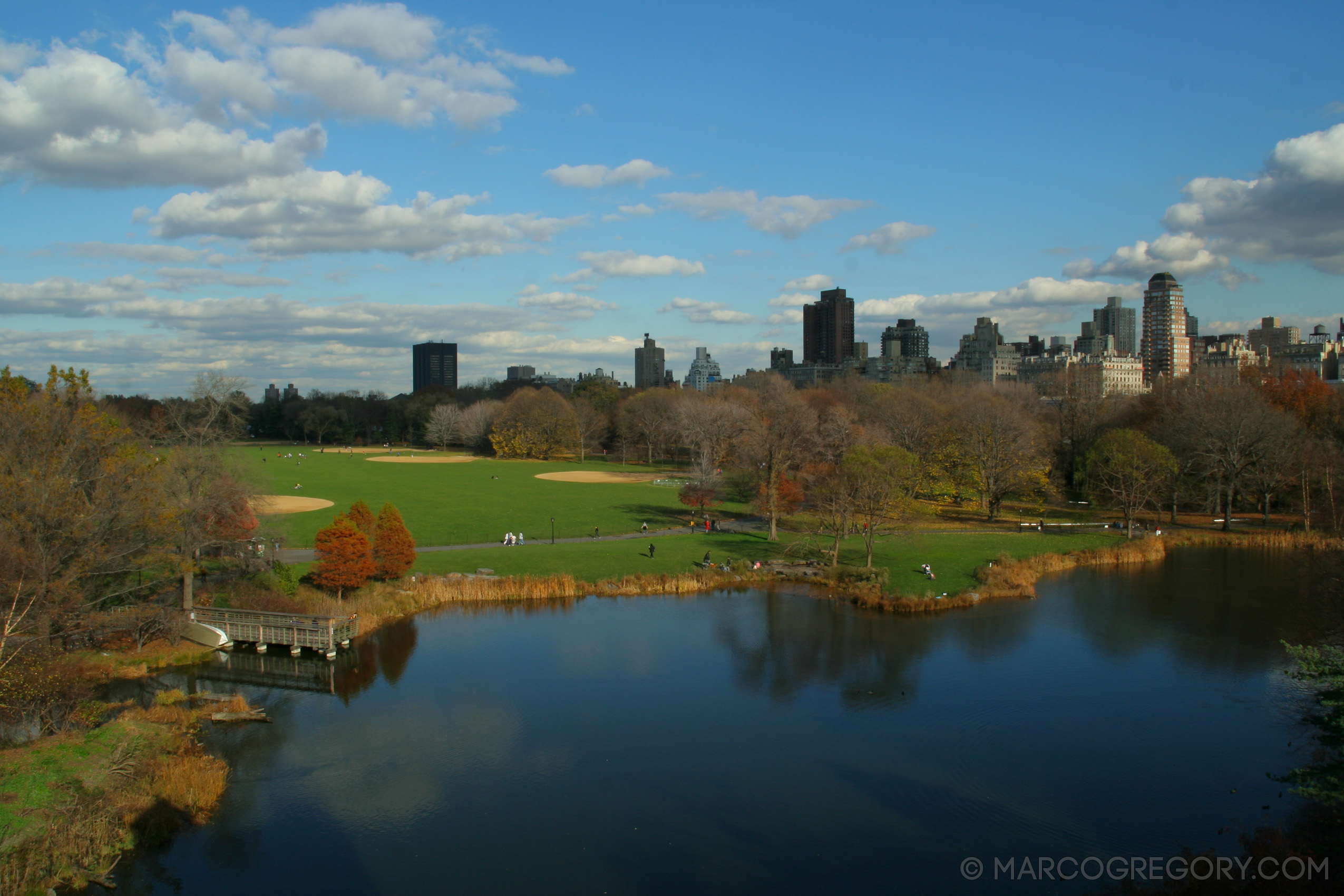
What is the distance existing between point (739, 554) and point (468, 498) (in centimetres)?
2950

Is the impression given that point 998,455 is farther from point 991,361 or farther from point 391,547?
point 991,361

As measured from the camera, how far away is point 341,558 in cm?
3127

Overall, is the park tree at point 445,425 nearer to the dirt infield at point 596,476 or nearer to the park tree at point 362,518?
the dirt infield at point 596,476

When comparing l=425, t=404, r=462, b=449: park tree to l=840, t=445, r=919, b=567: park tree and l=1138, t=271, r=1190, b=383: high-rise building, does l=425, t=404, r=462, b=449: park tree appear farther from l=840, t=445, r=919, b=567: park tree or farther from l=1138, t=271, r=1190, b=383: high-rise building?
l=1138, t=271, r=1190, b=383: high-rise building

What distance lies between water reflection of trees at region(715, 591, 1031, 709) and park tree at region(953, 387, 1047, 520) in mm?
23661

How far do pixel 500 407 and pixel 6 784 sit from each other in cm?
10633

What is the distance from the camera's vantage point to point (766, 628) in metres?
30.2

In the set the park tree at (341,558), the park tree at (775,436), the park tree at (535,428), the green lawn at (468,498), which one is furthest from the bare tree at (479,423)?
the park tree at (341,558)

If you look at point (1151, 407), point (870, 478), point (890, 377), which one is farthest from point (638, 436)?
point (890, 377)

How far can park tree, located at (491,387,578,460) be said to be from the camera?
109188 mm

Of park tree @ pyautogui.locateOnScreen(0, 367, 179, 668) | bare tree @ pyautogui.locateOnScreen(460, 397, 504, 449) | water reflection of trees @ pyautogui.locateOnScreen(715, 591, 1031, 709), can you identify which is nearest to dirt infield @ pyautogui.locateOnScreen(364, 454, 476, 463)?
bare tree @ pyautogui.locateOnScreen(460, 397, 504, 449)

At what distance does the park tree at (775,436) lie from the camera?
4691cm

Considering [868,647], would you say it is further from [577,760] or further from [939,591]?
[577,760]

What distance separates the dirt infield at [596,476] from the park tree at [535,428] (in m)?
18.4
